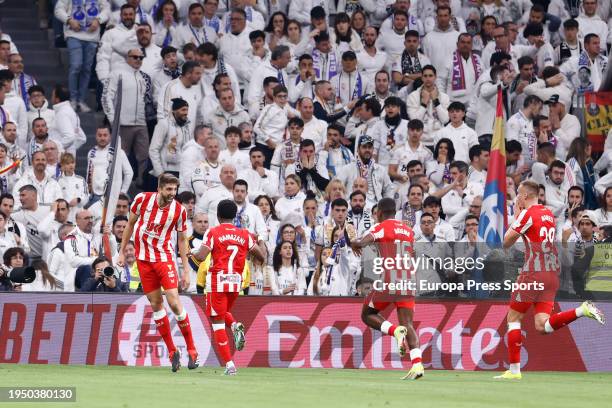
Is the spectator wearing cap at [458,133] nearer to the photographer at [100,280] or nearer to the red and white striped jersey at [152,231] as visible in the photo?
the photographer at [100,280]

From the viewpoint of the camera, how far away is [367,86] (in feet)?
79.5

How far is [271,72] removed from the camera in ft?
77.9

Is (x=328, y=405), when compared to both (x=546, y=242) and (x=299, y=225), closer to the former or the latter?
(x=546, y=242)

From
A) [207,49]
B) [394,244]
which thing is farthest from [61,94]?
[394,244]

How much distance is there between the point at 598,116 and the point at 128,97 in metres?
7.80

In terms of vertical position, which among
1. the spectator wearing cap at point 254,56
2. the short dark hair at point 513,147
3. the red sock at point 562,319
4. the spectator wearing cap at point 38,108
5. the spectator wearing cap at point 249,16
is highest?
the spectator wearing cap at point 249,16

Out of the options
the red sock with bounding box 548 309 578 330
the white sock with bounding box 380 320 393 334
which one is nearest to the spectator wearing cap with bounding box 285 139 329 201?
the white sock with bounding box 380 320 393 334

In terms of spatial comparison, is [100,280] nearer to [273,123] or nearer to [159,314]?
[159,314]

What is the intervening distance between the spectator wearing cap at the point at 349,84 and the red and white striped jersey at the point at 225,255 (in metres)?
7.94

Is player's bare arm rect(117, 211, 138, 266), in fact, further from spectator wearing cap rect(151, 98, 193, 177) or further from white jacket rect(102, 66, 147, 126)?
white jacket rect(102, 66, 147, 126)

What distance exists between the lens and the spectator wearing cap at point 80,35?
24.1 metres

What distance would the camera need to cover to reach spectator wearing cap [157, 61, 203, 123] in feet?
74.1

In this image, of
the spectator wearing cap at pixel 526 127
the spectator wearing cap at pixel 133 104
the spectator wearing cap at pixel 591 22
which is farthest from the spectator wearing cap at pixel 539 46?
the spectator wearing cap at pixel 133 104

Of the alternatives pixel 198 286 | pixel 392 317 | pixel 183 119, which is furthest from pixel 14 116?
pixel 392 317
